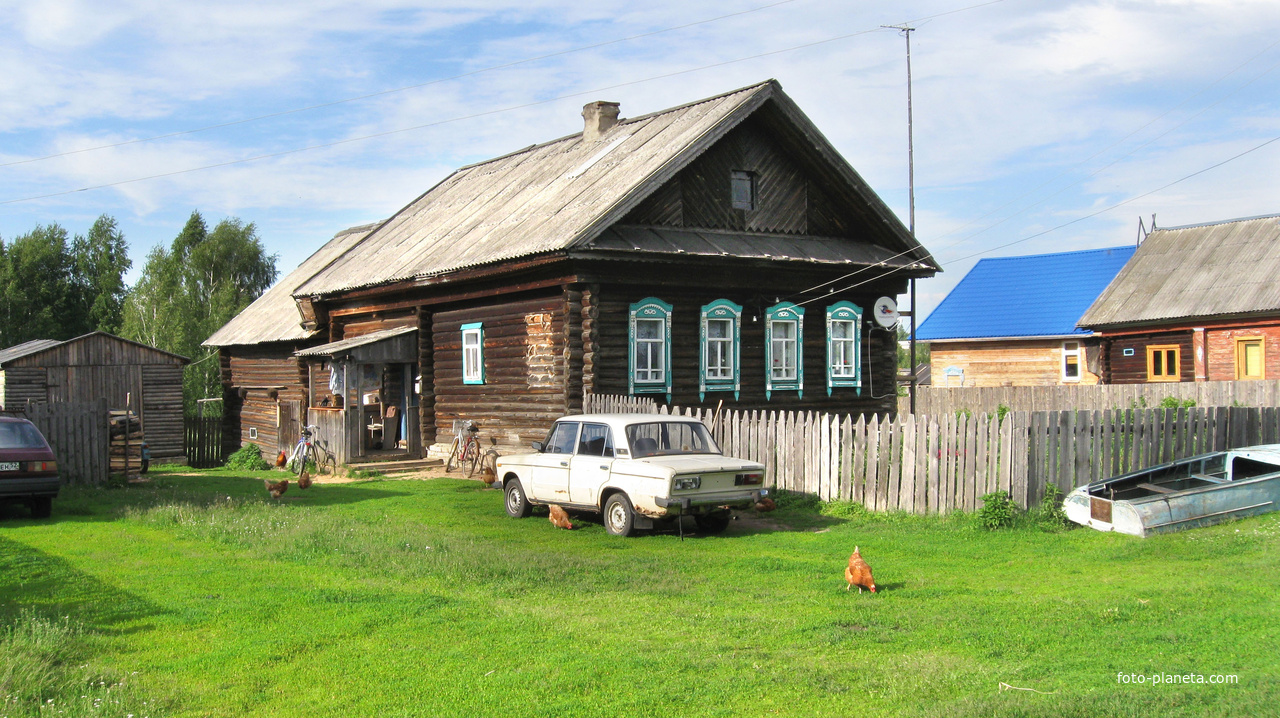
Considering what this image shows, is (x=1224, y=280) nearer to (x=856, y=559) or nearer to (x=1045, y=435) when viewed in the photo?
(x=1045, y=435)

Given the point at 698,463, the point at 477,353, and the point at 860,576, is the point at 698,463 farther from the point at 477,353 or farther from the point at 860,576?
the point at 477,353

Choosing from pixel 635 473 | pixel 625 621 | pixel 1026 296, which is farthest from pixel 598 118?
pixel 1026 296

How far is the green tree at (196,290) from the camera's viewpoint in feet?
188

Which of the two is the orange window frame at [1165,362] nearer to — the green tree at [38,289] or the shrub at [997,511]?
the shrub at [997,511]

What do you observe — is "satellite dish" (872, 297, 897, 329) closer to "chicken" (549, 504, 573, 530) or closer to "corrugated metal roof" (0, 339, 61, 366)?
"chicken" (549, 504, 573, 530)

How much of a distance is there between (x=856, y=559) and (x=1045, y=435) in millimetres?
5139

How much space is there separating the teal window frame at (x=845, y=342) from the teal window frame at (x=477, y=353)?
7732 millimetres

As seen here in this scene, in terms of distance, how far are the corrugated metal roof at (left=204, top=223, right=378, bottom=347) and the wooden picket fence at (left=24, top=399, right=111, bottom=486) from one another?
10.3m

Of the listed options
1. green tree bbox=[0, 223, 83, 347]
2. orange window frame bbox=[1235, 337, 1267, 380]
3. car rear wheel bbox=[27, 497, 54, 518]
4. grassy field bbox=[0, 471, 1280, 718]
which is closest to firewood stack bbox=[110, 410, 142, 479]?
car rear wheel bbox=[27, 497, 54, 518]

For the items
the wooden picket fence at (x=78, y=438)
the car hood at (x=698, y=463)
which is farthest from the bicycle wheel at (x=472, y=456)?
the car hood at (x=698, y=463)

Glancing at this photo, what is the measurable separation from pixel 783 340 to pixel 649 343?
3578 mm

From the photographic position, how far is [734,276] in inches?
840

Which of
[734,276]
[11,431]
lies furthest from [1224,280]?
[11,431]

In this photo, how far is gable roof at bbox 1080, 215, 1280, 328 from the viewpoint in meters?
33.8
